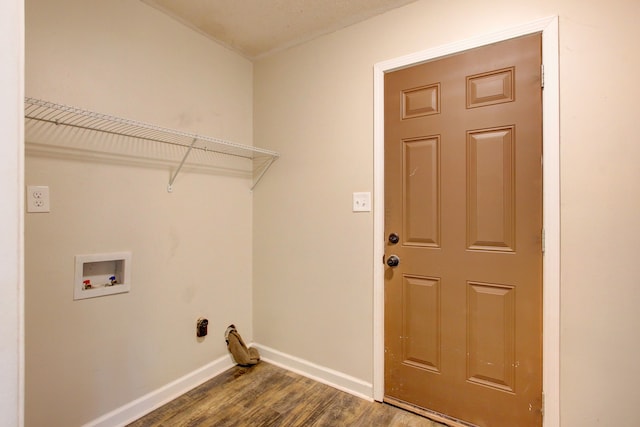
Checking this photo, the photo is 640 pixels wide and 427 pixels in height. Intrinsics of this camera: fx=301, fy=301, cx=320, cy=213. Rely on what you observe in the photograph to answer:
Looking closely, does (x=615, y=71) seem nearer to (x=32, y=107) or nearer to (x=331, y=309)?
(x=331, y=309)

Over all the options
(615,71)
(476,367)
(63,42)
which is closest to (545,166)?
(615,71)

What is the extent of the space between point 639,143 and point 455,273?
936mm

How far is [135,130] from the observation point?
1.72m

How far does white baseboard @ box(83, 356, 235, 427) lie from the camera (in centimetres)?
161

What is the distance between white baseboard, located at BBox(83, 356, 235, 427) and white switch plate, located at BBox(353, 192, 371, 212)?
1.47 meters

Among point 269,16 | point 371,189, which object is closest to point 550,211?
point 371,189

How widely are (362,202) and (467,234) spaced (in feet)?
2.05

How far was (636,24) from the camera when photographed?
1257 millimetres

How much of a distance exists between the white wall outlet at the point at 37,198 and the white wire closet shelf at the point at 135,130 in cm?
31

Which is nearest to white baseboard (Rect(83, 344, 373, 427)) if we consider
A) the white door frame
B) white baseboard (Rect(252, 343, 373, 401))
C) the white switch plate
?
white baseboard (Rect(252, 343, 373, 401))

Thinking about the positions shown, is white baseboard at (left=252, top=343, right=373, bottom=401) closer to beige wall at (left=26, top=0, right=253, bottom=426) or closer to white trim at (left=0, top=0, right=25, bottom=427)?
beige wall at (left=26, top=0, right=253, bottom=426)

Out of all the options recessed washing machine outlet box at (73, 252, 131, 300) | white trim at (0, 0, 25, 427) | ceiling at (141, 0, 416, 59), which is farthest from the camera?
ceiling at (141, 0, 416, 59)

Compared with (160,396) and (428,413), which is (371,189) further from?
(160,396)

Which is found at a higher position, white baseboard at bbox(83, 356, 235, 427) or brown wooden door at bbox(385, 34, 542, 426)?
brown wooden door at bbox(385, 34, 542, 426)
